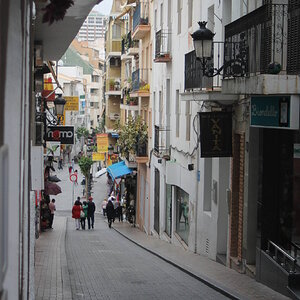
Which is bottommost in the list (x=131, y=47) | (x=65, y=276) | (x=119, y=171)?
(x=65, y=276)

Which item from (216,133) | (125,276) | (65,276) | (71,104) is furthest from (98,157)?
(65,276)

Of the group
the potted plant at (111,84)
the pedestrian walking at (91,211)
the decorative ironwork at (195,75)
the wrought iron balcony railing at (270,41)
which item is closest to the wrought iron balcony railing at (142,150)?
the pedestrian walking at (91,211)

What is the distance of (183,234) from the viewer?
2405 cm

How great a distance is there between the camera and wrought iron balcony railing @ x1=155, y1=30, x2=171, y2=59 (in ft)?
89.8

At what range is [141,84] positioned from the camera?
35.7 meters

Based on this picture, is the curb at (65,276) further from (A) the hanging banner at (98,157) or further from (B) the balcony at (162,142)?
(A) the hanging banner at (98,157)

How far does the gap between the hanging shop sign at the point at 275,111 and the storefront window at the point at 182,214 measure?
31.6 feet

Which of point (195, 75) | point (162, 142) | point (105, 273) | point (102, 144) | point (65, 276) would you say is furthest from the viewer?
point (102, 144)

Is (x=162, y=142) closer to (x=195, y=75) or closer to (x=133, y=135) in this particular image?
(x=133, y=135)

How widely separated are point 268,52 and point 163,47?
15.9 m

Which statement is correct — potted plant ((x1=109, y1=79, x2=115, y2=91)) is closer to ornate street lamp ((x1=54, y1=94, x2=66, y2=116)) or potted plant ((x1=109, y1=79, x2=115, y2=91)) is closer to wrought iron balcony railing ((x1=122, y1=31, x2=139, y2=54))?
wrought iron balcony railing ((x1=122, y1=31, x2=139, y2=54))

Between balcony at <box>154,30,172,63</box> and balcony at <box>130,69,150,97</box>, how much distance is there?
21.2 feet

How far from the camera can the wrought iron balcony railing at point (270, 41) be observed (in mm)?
12242

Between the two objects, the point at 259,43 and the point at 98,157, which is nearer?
the point at 259,43
